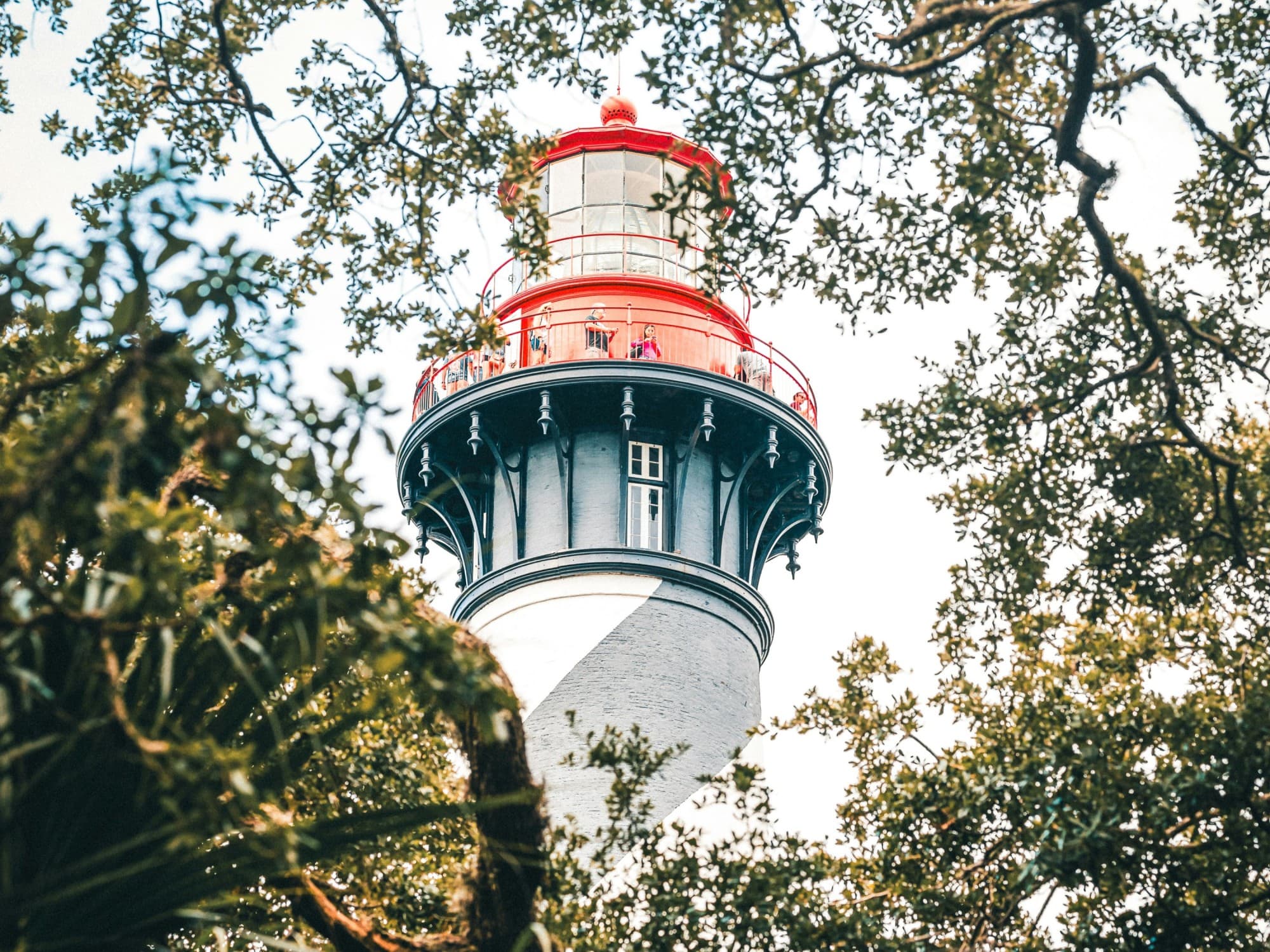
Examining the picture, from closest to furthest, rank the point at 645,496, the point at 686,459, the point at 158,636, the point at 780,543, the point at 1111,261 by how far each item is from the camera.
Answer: the point at 158,636
the point at 1111,261
the point at 645,496
the point at 686,459
the point at 780,543

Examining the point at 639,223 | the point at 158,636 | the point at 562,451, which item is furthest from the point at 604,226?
the point at 158,636

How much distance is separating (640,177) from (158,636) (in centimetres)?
1860

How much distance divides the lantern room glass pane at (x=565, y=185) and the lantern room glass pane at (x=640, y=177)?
0.75m

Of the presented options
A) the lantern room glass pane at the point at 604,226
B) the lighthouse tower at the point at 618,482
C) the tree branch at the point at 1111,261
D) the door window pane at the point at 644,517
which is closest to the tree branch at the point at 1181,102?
the tree branch at the point at 1111,261

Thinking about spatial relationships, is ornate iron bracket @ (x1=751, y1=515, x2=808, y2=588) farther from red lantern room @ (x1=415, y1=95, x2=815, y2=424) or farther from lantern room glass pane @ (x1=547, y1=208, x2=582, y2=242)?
lantern room glass pane @ (x1=547, y1=208, x2=582, y2=242)

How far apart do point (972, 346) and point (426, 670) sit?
5.56 metres

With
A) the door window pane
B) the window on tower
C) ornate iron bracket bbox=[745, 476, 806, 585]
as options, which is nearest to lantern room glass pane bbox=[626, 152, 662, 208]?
the window on tower

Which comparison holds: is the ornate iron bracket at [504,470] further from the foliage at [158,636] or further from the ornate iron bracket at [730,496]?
the foliage at [158,636]

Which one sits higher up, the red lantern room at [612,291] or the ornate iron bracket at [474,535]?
the red lantern room at [612,291]

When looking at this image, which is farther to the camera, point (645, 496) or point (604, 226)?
point (604, 226)

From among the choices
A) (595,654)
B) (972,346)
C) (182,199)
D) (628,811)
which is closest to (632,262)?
(595,654)

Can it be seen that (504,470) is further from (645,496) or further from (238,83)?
(238,83)

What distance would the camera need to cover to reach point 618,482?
19.1 meters

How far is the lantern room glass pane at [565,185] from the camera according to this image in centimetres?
2200
